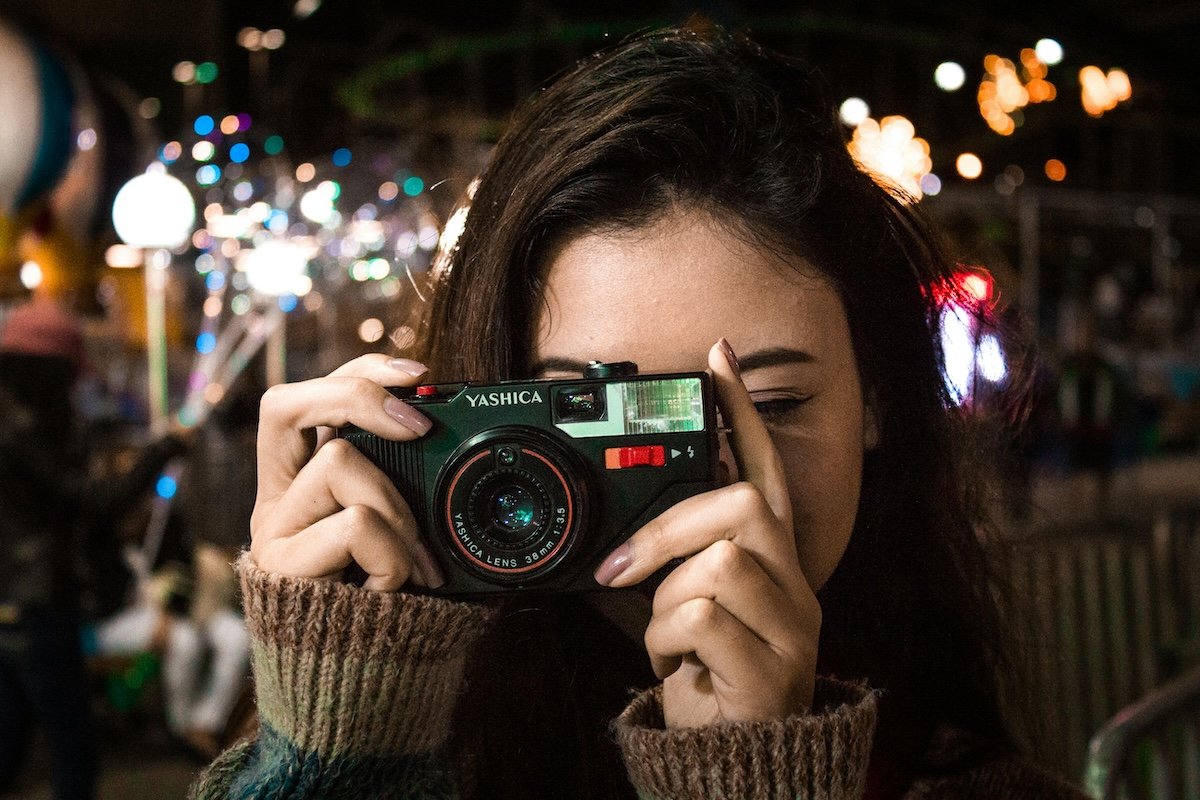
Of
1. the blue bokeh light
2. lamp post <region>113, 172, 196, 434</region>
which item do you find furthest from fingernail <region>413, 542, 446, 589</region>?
lamp post <region>113, 172, 196, 434</region>

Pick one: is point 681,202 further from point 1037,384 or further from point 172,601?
point 172,601

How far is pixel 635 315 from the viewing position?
101 centimetres

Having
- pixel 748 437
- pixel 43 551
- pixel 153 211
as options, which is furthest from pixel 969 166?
pixel 748 437

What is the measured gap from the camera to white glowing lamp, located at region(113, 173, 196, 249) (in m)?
4.63

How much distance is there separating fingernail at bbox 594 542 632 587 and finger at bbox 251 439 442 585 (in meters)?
0.14

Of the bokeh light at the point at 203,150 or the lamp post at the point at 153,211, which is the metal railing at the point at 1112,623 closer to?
the lamp post at the point at 153,211

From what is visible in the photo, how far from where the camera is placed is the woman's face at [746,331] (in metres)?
1.01

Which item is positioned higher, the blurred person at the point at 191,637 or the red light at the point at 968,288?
the red light at the point at 968,288

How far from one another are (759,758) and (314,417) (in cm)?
48

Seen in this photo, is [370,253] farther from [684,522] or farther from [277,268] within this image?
[684,522]

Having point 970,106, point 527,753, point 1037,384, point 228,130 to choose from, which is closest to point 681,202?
point 527,753

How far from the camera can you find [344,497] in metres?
0.93

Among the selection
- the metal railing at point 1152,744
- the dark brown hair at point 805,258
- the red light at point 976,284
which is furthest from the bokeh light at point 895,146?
the dark brown hair at point 805,258

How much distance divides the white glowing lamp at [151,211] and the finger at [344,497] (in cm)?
413
